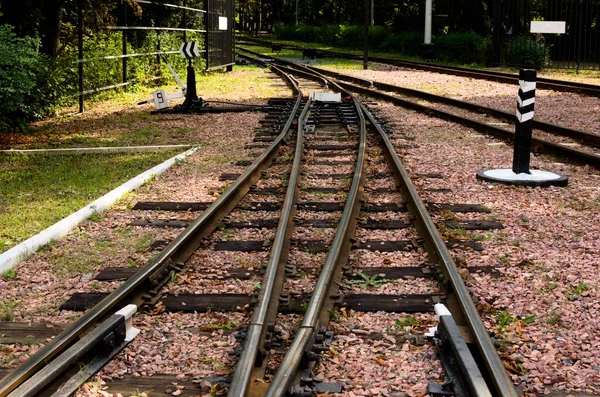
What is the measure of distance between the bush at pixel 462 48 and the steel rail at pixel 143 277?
1199 inches

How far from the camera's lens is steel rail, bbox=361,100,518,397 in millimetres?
3867

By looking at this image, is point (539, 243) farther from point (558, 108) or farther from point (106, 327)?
point (558, 108)

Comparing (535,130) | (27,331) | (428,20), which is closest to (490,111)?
(535,130)

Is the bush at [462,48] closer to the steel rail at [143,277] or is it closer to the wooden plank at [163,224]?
the steel rail at [143,277]

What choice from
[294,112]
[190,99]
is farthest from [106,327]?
[190,99]

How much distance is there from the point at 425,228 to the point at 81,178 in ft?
16.6

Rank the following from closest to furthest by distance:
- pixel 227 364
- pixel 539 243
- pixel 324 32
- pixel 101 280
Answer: pixel 227 364
pixel 101 280
pixel 539 243
pixel 324 32

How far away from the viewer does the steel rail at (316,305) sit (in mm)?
3807

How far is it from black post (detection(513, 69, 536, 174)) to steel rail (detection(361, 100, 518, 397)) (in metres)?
1.49

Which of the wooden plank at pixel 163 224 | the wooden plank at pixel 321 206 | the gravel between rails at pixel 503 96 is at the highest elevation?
the gravel between rails at pixel 503 96

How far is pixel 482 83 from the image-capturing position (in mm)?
25125

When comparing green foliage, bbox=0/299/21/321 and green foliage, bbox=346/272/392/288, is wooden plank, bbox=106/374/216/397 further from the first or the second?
green foliage, bbox=346/272/392/288

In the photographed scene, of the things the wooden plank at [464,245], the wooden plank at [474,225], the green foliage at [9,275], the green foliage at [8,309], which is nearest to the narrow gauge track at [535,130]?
the wooden plank at [474,225]

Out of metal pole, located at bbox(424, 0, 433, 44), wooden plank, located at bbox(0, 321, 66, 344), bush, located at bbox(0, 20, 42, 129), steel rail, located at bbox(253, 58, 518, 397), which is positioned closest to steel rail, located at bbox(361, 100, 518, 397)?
steel rail, located at bbox(253, 58, 518, 397)
